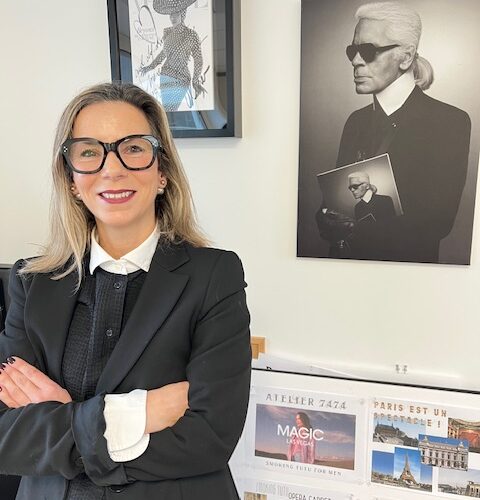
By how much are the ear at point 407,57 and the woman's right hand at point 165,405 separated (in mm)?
1066

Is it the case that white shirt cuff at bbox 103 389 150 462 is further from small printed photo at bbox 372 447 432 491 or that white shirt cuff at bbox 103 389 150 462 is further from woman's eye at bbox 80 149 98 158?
small printed photo at bbox 372 447 432 491

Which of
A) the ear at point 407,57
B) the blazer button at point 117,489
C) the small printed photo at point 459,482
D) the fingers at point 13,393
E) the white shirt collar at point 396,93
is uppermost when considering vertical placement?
the ear at point 407,57

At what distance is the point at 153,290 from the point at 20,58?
1.26 meters

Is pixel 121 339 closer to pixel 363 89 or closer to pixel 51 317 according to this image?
pixel 51 317

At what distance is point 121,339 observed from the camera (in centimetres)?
107

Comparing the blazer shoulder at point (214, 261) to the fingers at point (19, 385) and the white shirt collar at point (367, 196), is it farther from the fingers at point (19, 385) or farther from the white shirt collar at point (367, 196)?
the white shirt collar at point (367, 196)

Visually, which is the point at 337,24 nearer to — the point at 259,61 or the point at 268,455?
the point at 259,61

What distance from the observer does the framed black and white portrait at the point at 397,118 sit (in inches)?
56.4

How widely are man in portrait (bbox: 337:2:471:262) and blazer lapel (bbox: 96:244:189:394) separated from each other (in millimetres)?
727

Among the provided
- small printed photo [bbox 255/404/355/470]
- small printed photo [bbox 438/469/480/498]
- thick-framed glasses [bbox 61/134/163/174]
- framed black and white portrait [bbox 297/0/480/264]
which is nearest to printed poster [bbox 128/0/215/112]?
framed black and white portrait [bbox 297/0/480/264]

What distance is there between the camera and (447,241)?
1.51 meters

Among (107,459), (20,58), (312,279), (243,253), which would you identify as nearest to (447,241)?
(312,279)

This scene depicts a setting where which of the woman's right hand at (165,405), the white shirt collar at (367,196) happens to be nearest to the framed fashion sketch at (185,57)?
the white shirt collar at (367,196)

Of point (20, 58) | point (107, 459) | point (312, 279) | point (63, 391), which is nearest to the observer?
point (107, 459)
